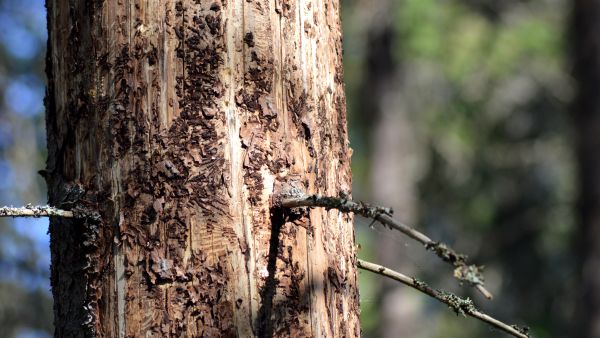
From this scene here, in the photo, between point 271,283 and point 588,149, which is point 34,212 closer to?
point 271,283

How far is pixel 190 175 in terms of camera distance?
1.66m

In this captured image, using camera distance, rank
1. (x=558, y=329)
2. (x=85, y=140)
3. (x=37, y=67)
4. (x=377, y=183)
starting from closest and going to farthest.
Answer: (x=85, y=140) < (x=37, y=67) < (x=377, y=183) < (x=558, y=329)

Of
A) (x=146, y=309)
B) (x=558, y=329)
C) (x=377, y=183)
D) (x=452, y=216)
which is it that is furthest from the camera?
(x=452, y=216)

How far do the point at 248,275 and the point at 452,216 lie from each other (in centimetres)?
1459

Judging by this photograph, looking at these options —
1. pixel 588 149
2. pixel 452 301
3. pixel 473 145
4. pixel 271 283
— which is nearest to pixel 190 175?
Result: pixel 271 283

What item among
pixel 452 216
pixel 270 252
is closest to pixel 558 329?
Answer: pixel 452 216

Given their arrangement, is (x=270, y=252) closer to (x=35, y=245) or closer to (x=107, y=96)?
(x=107, y=96)

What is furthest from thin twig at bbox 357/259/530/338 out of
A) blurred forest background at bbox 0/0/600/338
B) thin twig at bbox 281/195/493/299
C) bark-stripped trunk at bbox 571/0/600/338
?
blurred forest background at bbox 0/0/600/338

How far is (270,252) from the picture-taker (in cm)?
167

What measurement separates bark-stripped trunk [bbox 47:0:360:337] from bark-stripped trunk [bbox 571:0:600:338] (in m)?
7.01

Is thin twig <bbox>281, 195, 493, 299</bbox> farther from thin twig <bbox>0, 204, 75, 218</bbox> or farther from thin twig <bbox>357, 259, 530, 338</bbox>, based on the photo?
thin twig <bbox>0, 204, 75, 218</bbox>

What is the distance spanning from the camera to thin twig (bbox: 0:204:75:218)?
5.34ft

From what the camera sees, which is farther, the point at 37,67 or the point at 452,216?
the point at 452,216

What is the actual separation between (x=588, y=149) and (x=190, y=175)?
766cm
